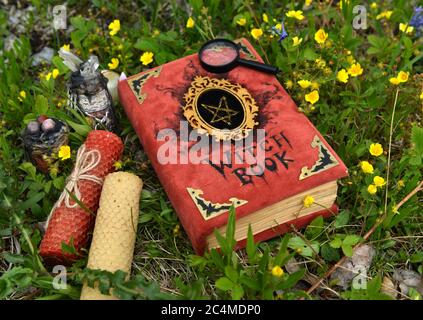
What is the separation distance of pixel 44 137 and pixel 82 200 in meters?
0.39

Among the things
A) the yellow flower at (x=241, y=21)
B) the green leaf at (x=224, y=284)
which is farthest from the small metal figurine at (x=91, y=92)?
the green leaf at (x=224, y=284)

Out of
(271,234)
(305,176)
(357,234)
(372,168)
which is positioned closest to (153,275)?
(271,234)

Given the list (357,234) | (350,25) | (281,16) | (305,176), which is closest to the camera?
(305,176)

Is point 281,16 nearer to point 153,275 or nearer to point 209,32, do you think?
point 209,32

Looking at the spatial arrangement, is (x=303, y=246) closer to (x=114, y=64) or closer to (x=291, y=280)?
(x=291, y=280)

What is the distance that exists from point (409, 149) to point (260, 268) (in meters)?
1.06

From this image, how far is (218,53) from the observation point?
9.46 feet

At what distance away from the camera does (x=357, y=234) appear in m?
2.58

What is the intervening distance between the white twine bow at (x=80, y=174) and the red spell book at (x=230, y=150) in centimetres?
28

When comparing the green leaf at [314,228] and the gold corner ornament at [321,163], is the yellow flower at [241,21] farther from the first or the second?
the green leaf at [314,228]

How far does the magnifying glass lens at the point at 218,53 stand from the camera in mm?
2828

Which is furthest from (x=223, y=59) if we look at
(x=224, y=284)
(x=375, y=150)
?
(x=224, y=284)

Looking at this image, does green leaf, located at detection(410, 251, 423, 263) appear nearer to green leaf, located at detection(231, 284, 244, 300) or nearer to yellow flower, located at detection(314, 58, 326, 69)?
green leaf, located at detection(231, 284, 244, 300)

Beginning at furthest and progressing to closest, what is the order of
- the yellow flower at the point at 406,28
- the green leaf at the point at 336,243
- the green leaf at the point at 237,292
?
the yellow flower at the point at 406,28 → the green leaf at the point at 336,243 → the green leaf at the point at 237,292
